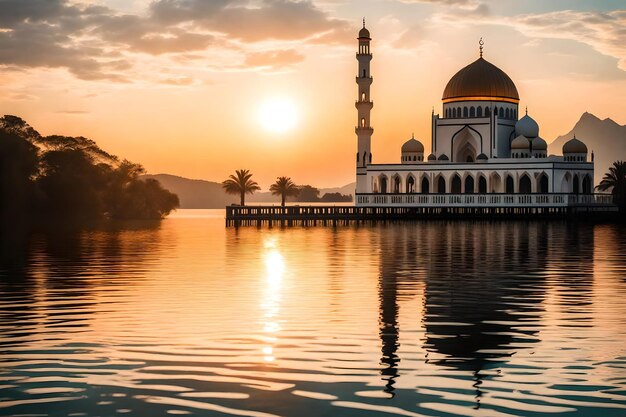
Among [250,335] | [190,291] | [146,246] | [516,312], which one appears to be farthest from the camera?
[146,246]

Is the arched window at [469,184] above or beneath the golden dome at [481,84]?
beneath

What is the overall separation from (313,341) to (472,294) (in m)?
9.06

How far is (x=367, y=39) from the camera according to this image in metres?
116

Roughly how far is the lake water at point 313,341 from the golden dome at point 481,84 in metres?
82.4

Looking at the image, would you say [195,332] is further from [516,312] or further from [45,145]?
[45,145]

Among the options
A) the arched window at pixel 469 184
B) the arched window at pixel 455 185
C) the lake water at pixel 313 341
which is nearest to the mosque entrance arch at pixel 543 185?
the arched window at pixel 469 184

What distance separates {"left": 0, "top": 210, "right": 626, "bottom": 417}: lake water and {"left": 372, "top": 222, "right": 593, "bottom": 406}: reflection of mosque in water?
2.3 inches

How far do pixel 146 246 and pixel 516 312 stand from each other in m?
33.4

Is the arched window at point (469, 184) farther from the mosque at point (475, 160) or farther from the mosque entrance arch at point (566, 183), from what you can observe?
the mosque entrance arch at point (566, 183)

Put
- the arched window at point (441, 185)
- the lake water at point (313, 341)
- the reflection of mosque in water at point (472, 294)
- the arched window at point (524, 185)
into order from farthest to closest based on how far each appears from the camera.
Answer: the arched window at point (441, 185) → the arched window at point (524, 185) → the reflection of mosque in water at point (472, 294) → the lake water at point (313, 341)

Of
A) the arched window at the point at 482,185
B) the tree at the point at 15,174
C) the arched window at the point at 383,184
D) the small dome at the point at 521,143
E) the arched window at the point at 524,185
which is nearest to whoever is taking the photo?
the tree at the point at 15,174

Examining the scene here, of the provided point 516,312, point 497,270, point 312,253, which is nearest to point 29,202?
point 312,253

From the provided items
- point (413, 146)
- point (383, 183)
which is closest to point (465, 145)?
point (413, 146)

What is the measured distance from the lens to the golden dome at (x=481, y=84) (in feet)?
373
